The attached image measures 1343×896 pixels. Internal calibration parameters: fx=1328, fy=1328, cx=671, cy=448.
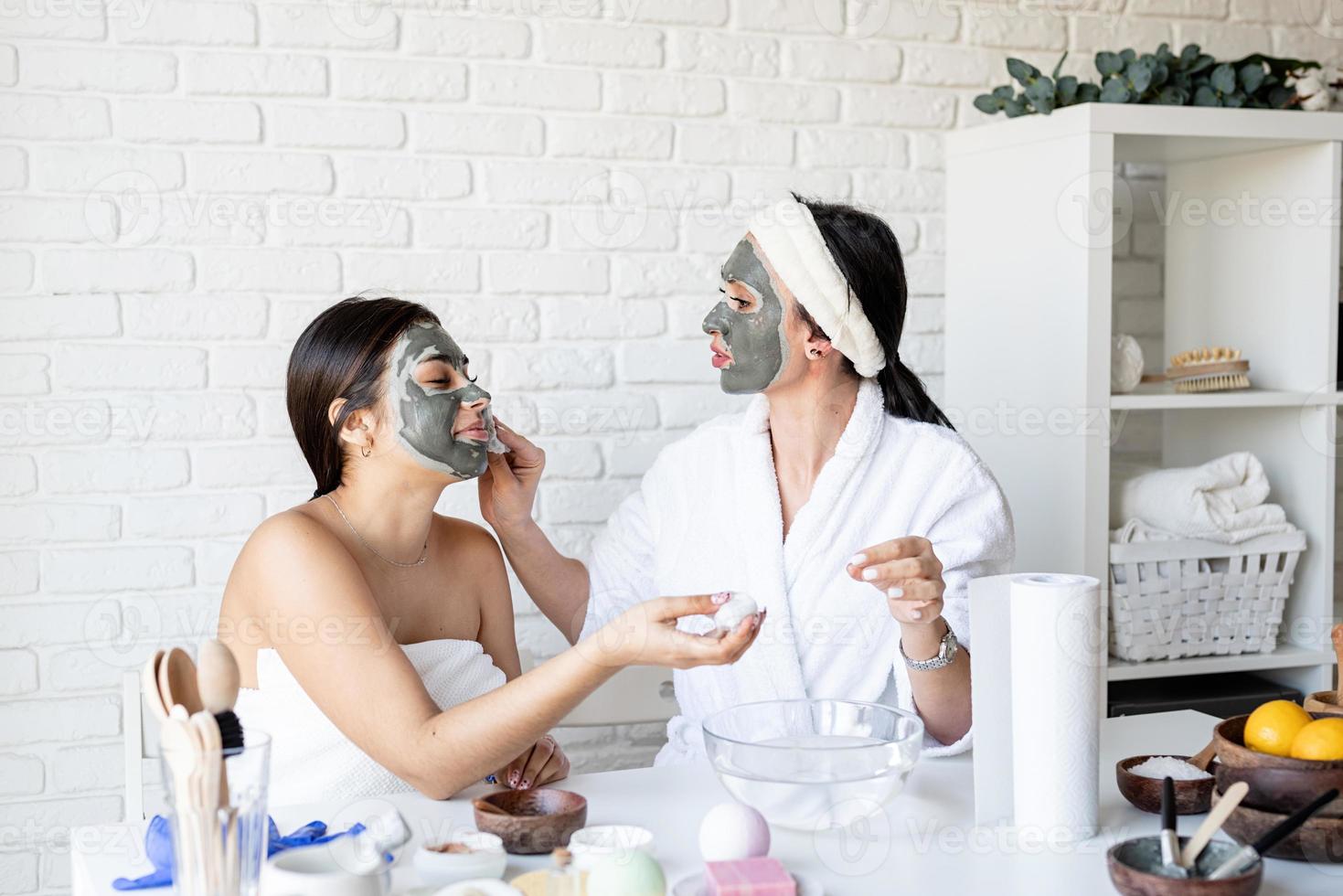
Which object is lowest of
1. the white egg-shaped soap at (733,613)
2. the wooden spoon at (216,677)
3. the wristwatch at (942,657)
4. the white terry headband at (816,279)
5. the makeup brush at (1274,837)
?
the makeup brush at (1274,837)

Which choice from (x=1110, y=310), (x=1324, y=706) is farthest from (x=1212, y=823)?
(x=1110, y=310)

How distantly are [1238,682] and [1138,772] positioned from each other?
1.22 m

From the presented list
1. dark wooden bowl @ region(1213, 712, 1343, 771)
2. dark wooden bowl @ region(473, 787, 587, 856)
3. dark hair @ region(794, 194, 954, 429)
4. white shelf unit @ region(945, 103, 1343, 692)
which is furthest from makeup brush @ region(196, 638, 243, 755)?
white shelf unit @ region(945, 103, 1343, 692)

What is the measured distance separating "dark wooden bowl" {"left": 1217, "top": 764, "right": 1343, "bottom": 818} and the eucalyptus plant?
1421mm

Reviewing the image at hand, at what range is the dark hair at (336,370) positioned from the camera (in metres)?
1.80

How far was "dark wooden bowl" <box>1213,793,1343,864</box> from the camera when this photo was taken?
125cm

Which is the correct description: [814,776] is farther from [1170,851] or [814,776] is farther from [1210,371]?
[1210,371]

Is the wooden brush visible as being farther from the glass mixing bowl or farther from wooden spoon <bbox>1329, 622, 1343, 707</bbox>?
the glass mixing bowl

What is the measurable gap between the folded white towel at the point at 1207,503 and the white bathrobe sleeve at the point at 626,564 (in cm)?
90

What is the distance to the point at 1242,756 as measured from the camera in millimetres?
1278

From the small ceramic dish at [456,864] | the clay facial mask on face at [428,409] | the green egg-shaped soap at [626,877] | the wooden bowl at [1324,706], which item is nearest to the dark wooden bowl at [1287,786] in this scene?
the wooden bowl at [1324,706]

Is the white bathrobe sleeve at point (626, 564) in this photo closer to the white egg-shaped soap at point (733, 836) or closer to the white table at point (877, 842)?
the white table at point (877, 842)

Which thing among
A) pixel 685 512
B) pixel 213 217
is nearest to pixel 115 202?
pixel 213 217

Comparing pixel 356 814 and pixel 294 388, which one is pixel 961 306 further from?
pixel 356 814
